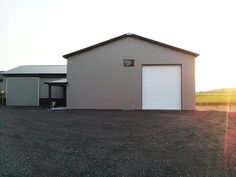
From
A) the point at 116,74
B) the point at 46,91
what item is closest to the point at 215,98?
the point at 46,91

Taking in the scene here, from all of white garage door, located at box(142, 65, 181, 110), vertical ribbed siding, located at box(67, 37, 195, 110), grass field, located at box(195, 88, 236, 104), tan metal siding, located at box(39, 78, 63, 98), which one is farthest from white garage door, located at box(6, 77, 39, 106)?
grass field, located at box(195, 88, 236, 104)

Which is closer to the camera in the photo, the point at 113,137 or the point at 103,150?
the point at 103,150

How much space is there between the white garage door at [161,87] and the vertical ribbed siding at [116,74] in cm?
36

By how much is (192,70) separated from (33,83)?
14736mm

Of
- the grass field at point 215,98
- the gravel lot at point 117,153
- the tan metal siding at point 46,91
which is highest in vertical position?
the tan metal siding at point 46,91

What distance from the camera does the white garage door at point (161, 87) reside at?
20.9 meters

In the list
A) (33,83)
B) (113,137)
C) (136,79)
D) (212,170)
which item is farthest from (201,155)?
(33,83)

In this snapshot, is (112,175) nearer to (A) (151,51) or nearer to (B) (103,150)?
(B) (103,150)

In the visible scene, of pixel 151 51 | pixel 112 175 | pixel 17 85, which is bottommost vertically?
pixel 112 175

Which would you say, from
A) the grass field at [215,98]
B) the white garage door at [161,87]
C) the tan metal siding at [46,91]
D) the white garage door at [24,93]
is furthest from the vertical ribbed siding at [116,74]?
the grass field at [215,98]

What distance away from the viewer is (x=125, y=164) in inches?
226

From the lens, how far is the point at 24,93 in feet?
89.8

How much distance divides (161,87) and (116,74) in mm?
3348

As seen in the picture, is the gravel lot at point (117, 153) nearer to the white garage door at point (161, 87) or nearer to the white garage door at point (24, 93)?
the white garage door at point (161, 87)
